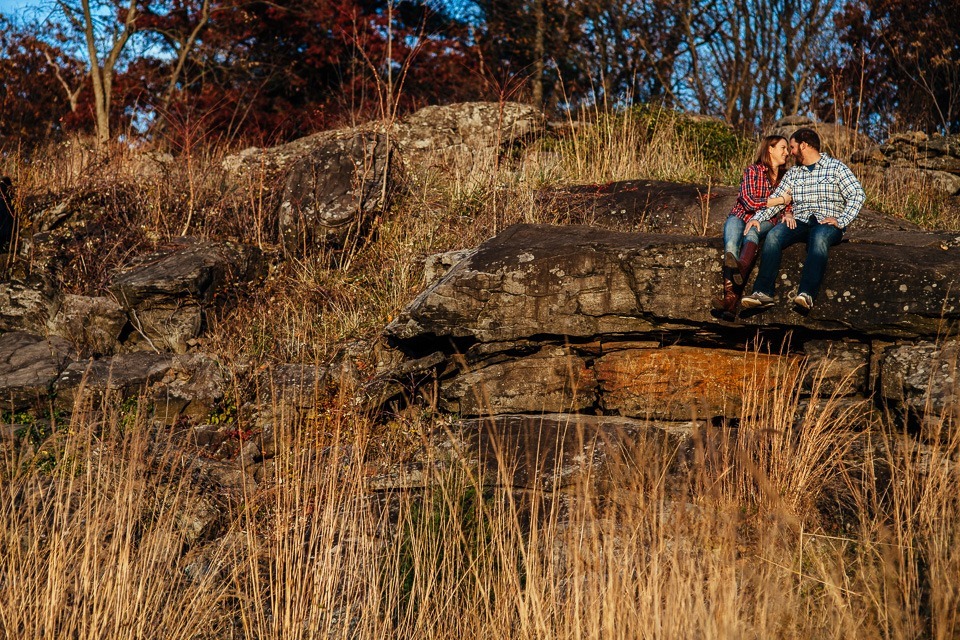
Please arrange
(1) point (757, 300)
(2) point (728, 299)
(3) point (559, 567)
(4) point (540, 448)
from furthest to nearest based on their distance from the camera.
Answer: (2) point (728, 299)
(1) point (757, 300)
(4) point (540, 448)
(3) point (559, 567)

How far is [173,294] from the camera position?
7266 millimetres

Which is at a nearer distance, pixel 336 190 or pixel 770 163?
pixel 770 163

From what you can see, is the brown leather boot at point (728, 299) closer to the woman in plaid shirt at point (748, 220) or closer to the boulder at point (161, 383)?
the woman in plaid shirt at point (748, 220)

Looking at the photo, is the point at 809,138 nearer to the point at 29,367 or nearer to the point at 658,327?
the point at 658,327

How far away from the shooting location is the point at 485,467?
4770mm

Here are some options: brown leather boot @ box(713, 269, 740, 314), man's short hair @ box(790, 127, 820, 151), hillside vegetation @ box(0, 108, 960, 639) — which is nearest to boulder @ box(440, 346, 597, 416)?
hillside vegetation @ box(0, 108, 960, 639)

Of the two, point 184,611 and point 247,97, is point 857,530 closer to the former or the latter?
point 184,611

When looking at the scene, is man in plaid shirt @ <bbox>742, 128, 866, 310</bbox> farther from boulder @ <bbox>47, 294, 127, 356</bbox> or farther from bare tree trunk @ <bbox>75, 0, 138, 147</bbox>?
bare tree trunk @ <bbox>75, 0, 138, 147</bbox>


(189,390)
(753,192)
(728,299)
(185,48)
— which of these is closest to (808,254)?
(728,299)

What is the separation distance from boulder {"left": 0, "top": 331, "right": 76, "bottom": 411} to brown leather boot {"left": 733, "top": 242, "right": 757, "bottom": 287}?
4837 mm

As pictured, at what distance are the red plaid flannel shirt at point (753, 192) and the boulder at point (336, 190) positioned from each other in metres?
3.85

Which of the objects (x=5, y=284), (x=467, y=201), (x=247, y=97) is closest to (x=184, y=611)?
(x=5, y=284)

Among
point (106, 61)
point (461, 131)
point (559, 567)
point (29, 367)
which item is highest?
point (106, 61)

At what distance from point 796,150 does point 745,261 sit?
3.34 feet
